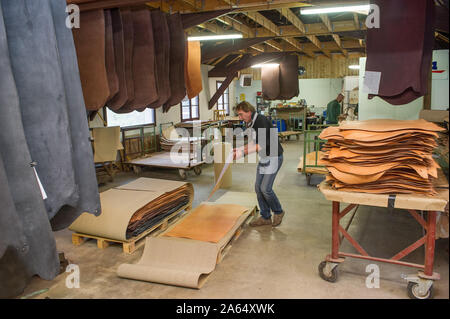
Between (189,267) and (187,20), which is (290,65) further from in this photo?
(189,267)

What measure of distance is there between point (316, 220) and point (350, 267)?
1.39 metres

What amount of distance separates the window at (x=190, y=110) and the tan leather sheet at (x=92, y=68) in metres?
8.88

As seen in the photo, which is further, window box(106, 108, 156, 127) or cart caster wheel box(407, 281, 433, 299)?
window box(106, 108, 156, 127)

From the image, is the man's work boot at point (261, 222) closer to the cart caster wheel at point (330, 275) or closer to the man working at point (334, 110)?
the cart caster wheel at point (330, 275)

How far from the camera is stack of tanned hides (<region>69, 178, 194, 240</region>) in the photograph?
3.91 metres

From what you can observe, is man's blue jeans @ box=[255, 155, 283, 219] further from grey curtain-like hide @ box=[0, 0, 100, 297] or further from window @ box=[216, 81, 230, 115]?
window @ box=[216, 81, 230, 115]

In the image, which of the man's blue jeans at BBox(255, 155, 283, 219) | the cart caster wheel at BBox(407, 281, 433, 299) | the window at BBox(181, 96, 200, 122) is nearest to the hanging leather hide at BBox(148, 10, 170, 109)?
the man's blue jeans at BBox(255, 155, 283, 219)

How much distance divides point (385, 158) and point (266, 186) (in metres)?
1.98

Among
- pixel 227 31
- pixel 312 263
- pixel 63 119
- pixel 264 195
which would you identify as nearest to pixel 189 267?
pixel 312 263

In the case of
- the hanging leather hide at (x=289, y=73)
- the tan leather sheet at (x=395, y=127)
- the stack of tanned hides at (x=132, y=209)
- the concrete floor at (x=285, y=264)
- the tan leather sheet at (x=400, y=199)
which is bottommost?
Answer: the concrete floor at (x=285, y=264)

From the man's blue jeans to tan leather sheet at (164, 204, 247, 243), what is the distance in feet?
0.92

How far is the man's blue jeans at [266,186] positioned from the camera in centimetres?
443

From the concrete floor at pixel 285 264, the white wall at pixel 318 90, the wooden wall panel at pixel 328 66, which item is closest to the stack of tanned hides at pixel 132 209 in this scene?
the concrete floor at pixel 285 264

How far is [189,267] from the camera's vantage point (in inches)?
134
